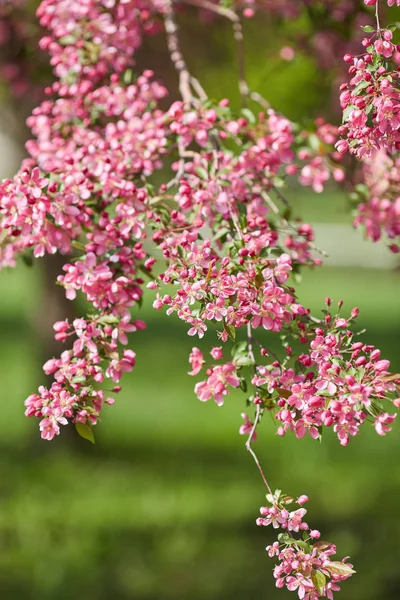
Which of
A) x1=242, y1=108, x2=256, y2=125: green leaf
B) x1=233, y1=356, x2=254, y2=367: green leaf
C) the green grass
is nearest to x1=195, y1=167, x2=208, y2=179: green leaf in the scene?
x1=242, y1=108, x2=256, y2=125: green leaf

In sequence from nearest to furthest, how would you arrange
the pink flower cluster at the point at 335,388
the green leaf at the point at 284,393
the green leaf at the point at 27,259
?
the pink flower cluster at the point at 335,388, the green leaf at the point at 284,393, the green leaf at the point at 27,259

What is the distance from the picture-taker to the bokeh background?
6.56 meters

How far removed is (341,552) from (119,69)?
4.67m

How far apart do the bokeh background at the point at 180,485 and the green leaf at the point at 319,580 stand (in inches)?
88.4

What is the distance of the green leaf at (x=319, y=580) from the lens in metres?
2.19

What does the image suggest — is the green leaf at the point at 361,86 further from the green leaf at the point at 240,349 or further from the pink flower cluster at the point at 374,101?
the green leaf at the point at 240,349

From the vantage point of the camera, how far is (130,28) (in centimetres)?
367

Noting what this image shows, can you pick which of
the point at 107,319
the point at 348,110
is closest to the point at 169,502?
the point at 107,319

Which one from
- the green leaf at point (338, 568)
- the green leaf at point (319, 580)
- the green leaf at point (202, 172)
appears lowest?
the green leaf at point (319, 580)

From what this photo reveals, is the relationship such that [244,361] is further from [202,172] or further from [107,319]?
[202,172]

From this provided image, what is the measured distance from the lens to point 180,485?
8.62 m

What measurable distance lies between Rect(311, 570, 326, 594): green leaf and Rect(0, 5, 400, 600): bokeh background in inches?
88.4

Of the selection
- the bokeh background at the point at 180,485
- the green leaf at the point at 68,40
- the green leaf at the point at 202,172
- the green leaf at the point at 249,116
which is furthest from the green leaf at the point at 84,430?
the bokeh background at the point at 180,485

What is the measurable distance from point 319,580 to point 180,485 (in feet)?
21.4
